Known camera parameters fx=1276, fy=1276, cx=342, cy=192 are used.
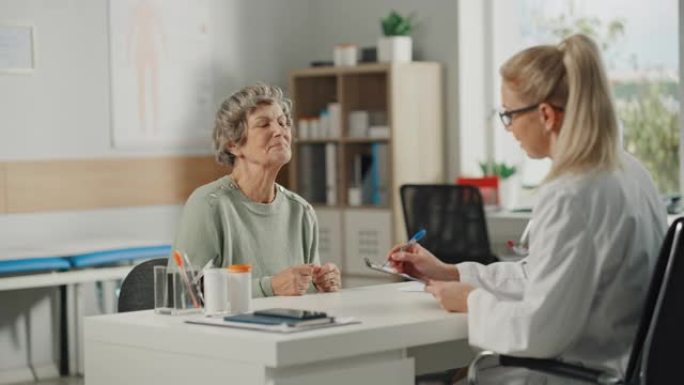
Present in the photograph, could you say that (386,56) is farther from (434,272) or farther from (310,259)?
(434,272)

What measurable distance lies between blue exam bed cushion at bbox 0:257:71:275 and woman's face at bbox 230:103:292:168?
215 centimetres

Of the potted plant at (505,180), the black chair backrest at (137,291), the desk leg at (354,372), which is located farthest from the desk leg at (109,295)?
the desk leg at (354,372)

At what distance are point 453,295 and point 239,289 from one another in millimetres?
498

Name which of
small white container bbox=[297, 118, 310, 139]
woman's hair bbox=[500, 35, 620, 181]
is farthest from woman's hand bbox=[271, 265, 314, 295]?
small white container bbox=[297, 118, 310, 139]

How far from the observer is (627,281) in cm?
274

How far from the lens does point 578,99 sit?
2738 mm

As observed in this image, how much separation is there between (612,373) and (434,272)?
2.28ft

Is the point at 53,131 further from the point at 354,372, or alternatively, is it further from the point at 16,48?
the point at 354,372

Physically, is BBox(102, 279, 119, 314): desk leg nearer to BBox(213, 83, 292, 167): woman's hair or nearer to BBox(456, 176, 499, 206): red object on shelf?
BBox(456, 176, 499, 206): red object on shelf

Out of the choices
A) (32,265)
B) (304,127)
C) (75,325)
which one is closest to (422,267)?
(32,265)

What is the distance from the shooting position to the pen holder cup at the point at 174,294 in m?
3.02

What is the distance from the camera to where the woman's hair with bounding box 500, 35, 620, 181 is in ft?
8.96

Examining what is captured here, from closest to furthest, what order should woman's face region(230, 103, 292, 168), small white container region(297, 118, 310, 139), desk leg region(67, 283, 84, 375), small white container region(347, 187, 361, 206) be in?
woman's face region(230, 103, 292, 168) < desk leg region(67, 283, 84, 375) < small white container region(347, 187, 361, 206) < small white container region(297, 118, 310, 139)

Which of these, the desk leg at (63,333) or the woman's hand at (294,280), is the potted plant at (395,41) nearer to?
the desk leg at (63,333)
